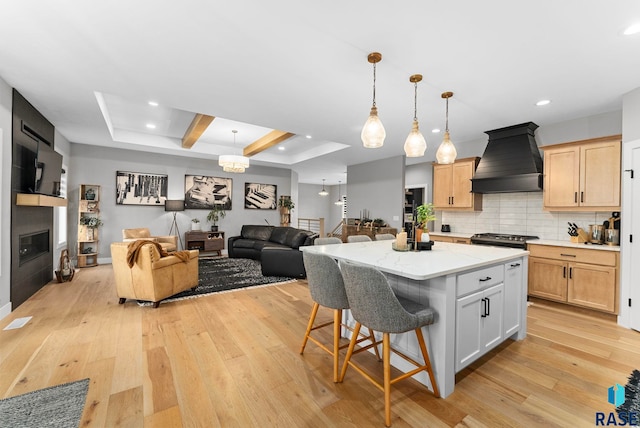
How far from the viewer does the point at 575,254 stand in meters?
3.64

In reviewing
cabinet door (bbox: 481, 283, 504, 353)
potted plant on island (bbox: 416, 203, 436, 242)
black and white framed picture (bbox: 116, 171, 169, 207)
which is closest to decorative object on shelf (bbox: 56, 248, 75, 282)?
black and white framed picture (bbox: 116, 171, 169, 207)

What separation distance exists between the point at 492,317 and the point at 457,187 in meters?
3.51

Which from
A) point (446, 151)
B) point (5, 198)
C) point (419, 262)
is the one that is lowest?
point (419, 262)

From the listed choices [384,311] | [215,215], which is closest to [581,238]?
[384,311]

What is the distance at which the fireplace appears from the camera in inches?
144

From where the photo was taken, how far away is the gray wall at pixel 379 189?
6.67 metres

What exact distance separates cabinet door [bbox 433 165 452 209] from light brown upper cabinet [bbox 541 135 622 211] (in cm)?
154

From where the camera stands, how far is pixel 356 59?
102 inches

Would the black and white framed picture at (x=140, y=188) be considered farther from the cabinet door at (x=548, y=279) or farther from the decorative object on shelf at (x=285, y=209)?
the cabinet door at (x=548, y=279)

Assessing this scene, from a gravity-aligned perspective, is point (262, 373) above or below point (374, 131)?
below

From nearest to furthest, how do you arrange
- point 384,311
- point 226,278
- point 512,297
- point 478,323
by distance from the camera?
point 384,311 → point 478,323 → point 512,297 → point 226,278

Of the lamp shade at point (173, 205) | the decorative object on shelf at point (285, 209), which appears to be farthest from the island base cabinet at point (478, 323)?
the decorative object on shelf at point (285, 209)

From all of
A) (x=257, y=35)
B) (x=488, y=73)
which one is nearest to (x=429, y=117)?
(x=488, y=73)

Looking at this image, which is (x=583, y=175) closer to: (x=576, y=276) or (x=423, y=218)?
(x=576, y=276)
